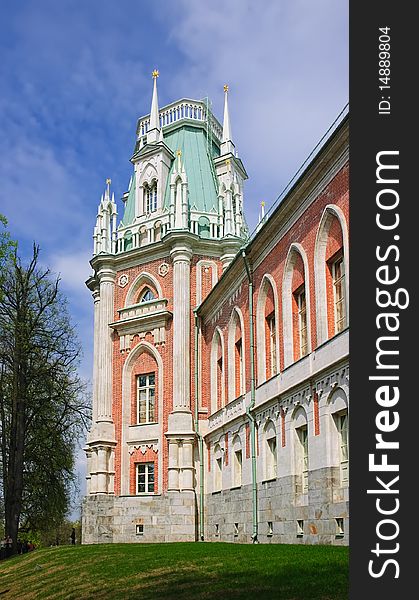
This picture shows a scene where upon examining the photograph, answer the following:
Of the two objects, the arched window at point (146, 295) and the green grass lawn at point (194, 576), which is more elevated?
the arched window at point (146, 295)

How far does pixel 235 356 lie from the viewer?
31.2 metres

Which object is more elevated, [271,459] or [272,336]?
[272,336]

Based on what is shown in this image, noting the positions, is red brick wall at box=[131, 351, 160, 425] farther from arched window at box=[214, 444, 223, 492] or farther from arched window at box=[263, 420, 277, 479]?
arched window at box=[263, 420, 277, 479]

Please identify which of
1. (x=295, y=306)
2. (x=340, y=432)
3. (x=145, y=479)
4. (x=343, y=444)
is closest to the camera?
(x=343, y=444)

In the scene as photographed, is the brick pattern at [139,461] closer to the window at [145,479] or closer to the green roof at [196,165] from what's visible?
the window at [145,479]

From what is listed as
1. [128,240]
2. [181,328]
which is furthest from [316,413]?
[128,240]

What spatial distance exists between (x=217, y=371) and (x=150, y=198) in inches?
421

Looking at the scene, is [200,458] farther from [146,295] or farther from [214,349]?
[146,295]

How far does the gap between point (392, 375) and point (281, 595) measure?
5.72 m

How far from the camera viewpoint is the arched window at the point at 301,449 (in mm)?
22500

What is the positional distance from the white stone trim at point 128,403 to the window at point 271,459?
10099 mm

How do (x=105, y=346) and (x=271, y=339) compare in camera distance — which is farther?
(x=105, y=346)

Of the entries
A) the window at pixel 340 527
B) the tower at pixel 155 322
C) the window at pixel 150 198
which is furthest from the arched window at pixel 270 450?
the window at pixel 150 198

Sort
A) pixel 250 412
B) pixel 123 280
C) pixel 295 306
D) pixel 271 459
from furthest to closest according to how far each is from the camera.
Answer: pixel 123 280, pixel 250 412, pixel 271 459, pixel 295 306
